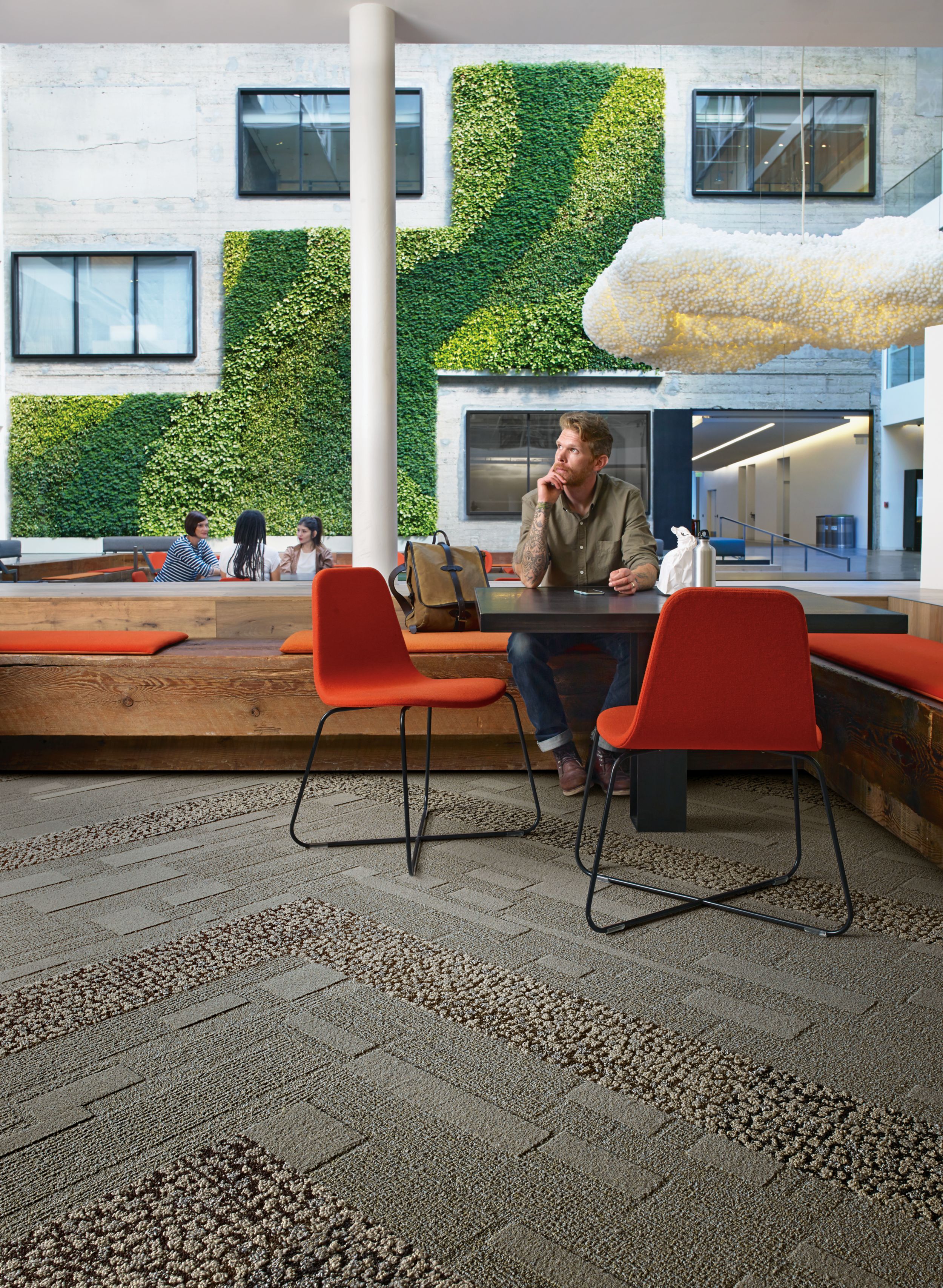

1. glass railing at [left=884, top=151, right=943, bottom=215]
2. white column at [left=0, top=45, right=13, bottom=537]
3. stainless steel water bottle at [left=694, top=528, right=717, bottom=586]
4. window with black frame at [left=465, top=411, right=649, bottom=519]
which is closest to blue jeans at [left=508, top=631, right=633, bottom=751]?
stainless steel water bottle at [left=694, top=528, right=717, bottom=586]

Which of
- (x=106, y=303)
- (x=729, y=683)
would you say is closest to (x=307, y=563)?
(x=729, y=683)

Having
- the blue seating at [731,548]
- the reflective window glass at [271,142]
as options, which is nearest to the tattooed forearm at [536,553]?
the blue seating at [731,548]

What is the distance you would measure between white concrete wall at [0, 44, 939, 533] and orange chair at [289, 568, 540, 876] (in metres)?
7.98

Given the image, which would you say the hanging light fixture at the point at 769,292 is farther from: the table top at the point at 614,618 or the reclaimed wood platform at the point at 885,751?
the table top at the point at 614,618

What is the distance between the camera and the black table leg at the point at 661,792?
2928mm

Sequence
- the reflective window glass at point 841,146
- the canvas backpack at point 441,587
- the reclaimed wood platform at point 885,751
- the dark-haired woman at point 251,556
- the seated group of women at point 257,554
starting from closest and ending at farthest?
the reclaimed wood platform at point 885,751, the canvas backpack at point 441,587, the seated group of women at point 257,554, the dark-haired woman at point 251,556, the reflective window glass at point 841,146

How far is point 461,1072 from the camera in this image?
1611 millimetres

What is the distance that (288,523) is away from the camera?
1177cm

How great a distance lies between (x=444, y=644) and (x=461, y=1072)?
219cm

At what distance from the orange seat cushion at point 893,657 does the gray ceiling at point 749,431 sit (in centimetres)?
246

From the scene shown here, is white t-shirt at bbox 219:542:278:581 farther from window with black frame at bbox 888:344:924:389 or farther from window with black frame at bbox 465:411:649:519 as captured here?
window with black frame at bbox 465:411:649:519

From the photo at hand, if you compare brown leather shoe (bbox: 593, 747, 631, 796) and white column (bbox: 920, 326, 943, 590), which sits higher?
white column (bbox: 920, 326, 943, 590)

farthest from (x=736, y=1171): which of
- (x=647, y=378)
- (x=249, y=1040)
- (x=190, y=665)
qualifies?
(x=647, y=378)

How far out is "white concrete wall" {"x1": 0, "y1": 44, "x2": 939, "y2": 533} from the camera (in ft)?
36.7
